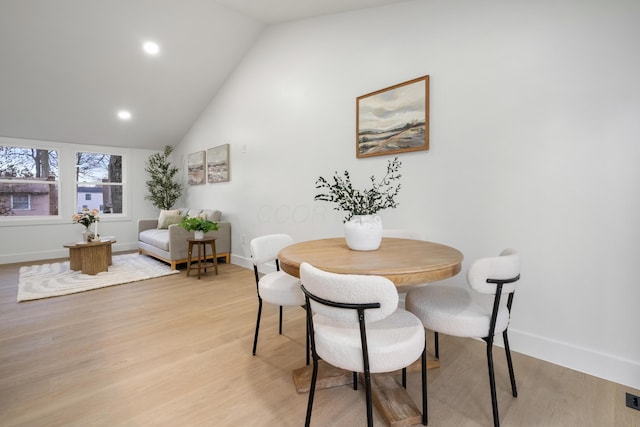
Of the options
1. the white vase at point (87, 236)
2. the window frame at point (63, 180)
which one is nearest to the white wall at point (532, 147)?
the white vase at point (87, 236)

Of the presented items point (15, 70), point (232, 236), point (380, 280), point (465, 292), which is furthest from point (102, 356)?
point (15, 70)

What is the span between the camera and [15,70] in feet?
12.1

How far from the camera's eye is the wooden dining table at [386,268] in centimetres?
122

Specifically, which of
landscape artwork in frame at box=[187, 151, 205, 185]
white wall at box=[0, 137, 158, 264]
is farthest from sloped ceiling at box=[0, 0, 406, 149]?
landscape artwork in frame at box=[187, 151, 205, 185]

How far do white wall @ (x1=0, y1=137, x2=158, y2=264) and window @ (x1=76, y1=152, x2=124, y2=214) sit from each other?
0.42 ft

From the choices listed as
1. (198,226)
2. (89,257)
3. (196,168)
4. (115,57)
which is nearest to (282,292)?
(198,226)

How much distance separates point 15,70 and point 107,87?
37.4 inches

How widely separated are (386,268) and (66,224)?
20.7 ft

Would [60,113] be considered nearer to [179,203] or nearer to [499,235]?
[179,203]

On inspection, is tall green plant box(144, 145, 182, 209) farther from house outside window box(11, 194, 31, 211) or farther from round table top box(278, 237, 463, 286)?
round table top box(278, 237, 463, 286)

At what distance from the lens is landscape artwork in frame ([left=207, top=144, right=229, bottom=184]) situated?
4719 millimetres

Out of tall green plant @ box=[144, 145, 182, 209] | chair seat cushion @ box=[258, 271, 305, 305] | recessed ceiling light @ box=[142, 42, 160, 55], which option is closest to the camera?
chair seat cushion @ box=[258, 271, 305, 305]

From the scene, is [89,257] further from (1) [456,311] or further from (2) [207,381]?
(1) [456,311]

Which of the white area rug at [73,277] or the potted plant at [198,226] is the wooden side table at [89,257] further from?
the potted plant at [198,226]
